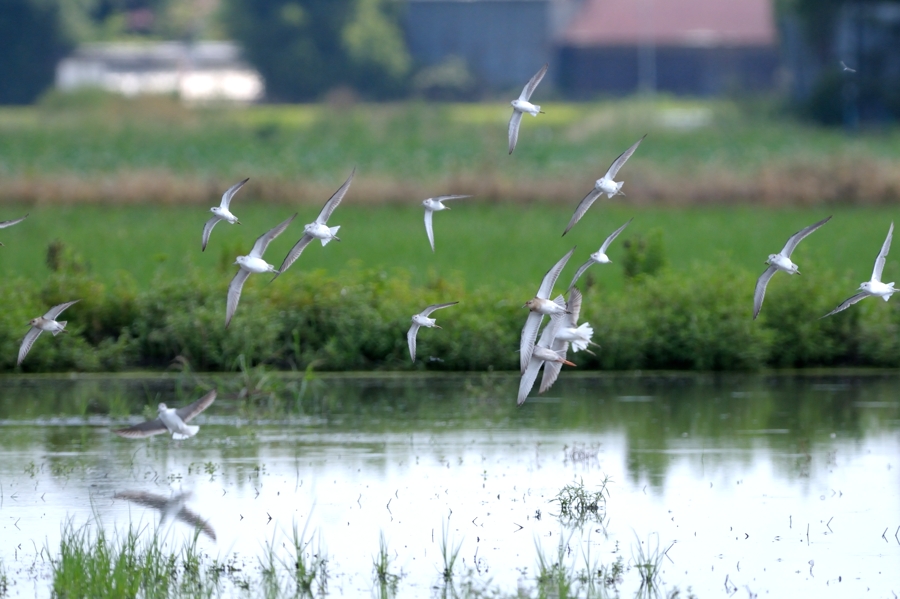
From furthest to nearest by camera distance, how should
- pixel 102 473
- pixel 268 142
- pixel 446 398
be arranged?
pixel 268 142
pixel 446 398
pixel 102 473

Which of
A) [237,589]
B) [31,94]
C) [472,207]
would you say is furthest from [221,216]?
[31,94]

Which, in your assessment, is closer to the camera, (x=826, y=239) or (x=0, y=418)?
(x=0, y=418)

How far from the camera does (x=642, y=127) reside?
168ft

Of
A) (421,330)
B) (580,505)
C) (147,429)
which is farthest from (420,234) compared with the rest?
(580,505)

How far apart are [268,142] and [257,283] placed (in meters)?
30.8

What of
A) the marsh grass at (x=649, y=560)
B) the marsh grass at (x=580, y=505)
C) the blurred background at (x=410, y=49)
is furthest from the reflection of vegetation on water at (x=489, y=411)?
the blurred background at (x=410, y=49)

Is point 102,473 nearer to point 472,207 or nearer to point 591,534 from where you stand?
point 591,534

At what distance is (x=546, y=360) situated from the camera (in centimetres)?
800

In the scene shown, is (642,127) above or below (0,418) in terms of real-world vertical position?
above

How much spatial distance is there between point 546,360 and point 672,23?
70400 mm

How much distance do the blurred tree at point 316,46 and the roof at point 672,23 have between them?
10.2m

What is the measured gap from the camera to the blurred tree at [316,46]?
219ft

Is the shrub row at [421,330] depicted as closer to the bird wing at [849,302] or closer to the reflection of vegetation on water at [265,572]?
the reflection of vegetation on water at [265,572]

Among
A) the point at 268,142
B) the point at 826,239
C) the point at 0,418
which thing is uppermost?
the point at 268,142
